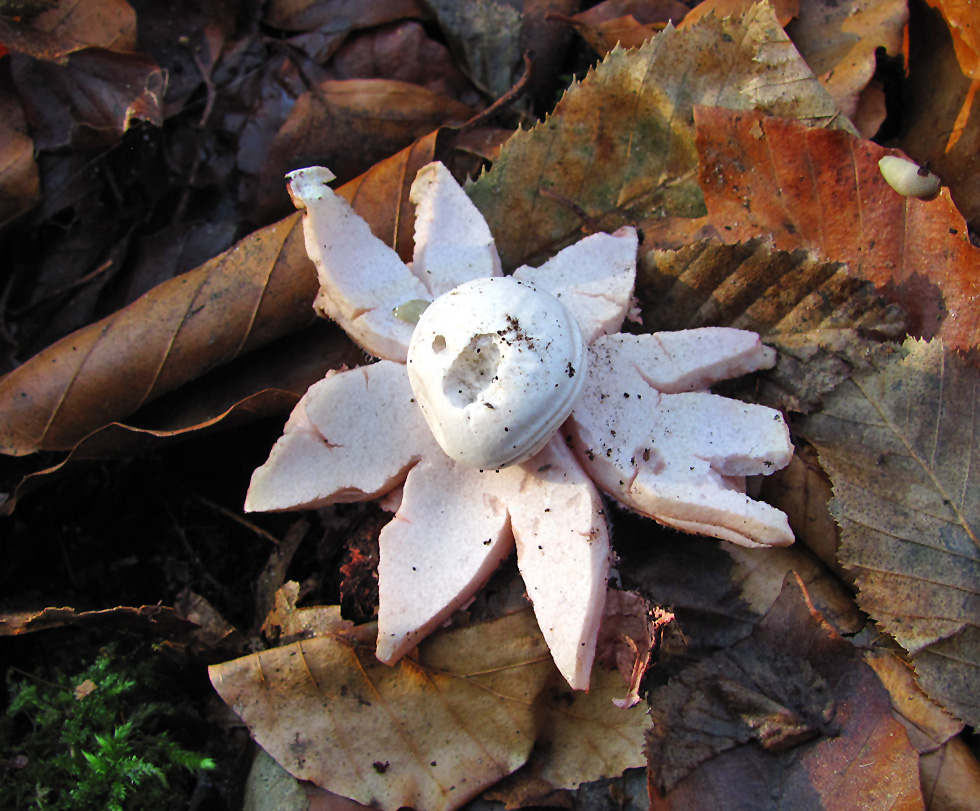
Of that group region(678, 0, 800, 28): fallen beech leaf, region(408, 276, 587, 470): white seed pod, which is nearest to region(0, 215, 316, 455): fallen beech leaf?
region(408, 276, 587, 470): white seed pod

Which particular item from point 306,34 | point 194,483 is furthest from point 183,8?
point 194,483

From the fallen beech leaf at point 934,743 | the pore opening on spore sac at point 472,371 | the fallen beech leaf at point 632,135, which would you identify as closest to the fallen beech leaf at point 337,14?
the fallen beech leaf at point 632,135

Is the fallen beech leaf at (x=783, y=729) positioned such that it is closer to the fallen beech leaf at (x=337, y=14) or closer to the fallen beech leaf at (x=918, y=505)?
the fallen beech leaf at (x=918, y=505)

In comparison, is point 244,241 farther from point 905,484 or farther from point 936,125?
point 936,125

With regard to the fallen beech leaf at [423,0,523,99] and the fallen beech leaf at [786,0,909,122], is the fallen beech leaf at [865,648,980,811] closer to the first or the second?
the fallen beech leaf at [786,0,909,122]

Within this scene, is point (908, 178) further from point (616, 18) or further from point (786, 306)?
point (616, 18)

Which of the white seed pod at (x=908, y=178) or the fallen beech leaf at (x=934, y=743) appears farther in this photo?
the white seed pod at (x=908, y=178)
